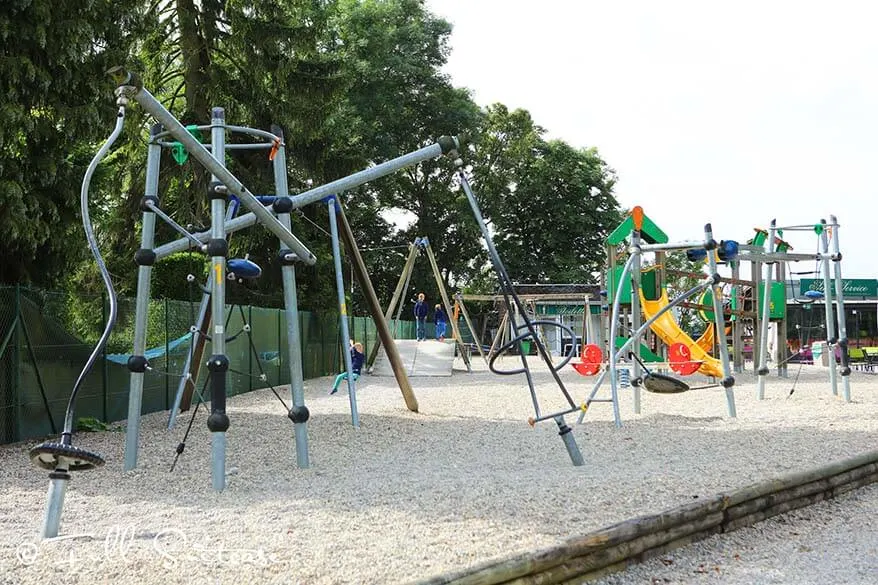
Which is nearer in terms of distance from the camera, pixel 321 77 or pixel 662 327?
pixel 662 327

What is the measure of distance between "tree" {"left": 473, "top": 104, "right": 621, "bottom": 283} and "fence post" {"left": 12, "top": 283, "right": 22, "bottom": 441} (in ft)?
A: 118

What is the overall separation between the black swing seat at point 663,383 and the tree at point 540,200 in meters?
33.5

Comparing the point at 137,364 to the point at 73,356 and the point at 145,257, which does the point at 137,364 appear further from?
the point at 73,356

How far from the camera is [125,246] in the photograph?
2005 cm

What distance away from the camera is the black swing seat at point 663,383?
10.8 m

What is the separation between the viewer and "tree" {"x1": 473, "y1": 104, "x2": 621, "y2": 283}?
148ft

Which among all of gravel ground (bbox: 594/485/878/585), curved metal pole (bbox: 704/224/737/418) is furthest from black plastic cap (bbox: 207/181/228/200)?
curved metal pole (bbox: 704/224/737/418)

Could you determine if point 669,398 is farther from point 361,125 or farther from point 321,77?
point 361,125

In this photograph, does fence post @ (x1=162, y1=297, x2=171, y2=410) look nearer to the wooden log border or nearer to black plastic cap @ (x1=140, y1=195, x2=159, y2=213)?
black plastic cap @ (x1=140, y1=195, x2=159, y2=213)

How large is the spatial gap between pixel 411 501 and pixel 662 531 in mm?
1591

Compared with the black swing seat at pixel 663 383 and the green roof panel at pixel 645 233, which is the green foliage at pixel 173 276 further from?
the black swing seat at pixel 663 383

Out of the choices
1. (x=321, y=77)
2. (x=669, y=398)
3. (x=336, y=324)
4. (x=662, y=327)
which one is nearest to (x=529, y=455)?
(x=669, y=398)

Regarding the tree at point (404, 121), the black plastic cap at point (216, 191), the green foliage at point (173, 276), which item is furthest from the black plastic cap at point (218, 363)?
the tree at point (404, 121)

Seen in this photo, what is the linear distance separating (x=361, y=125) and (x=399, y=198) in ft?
26.8
